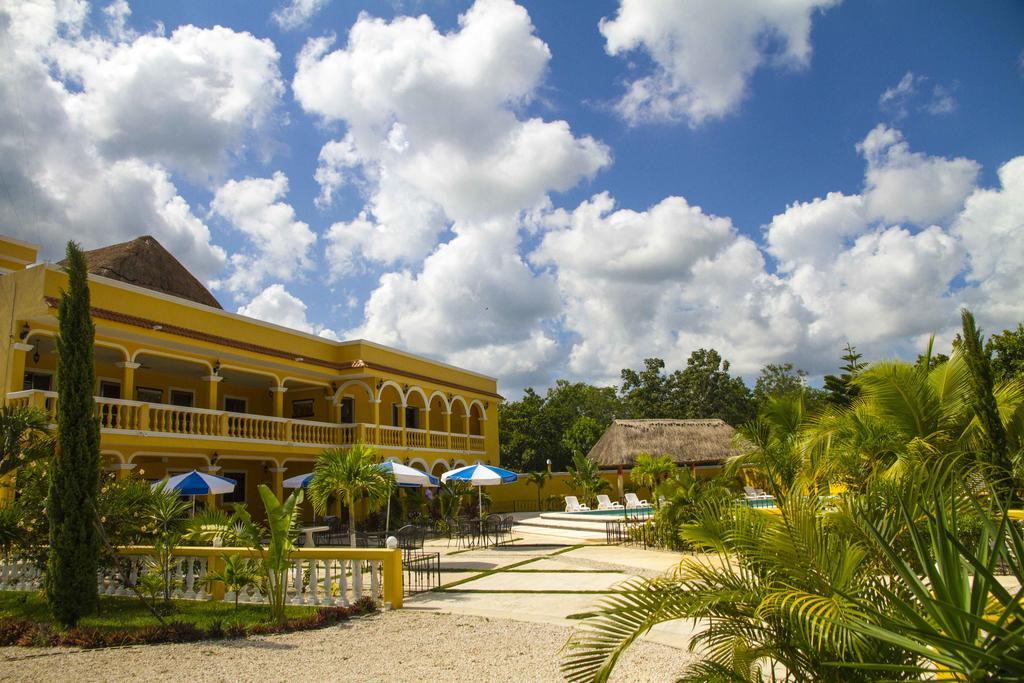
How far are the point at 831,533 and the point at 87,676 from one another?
684cm

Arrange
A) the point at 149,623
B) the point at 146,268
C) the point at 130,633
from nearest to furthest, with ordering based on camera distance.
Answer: the point at 130,633 → the point at 149,623 → the point at 146,268

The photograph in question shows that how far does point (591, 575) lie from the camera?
13.2 m

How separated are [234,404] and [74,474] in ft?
53.9

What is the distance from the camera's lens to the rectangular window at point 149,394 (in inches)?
848

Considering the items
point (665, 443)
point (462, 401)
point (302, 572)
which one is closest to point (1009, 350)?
point (665, 443)

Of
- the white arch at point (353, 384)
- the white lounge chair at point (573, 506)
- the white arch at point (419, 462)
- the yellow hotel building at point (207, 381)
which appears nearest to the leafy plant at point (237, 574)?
the yellow hotel building at point (207, 381)

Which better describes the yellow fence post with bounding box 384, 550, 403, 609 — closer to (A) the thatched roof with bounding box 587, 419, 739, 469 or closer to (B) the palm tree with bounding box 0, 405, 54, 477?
(B) the palm tree with bounding box 0, 405, 54, 477

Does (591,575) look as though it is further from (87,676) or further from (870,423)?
(87,676)

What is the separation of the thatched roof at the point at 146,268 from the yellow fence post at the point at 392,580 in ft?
54.8

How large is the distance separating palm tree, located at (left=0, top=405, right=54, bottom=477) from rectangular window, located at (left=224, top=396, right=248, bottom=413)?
46.4 feet

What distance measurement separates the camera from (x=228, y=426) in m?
20.0

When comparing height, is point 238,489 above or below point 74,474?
below

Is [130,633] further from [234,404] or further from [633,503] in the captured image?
[633,503]

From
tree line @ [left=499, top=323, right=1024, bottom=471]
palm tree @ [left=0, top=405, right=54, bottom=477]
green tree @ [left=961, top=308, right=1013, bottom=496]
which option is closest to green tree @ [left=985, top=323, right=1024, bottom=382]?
tree line @ [left=499, top=323, right=1024, bottom=471]
